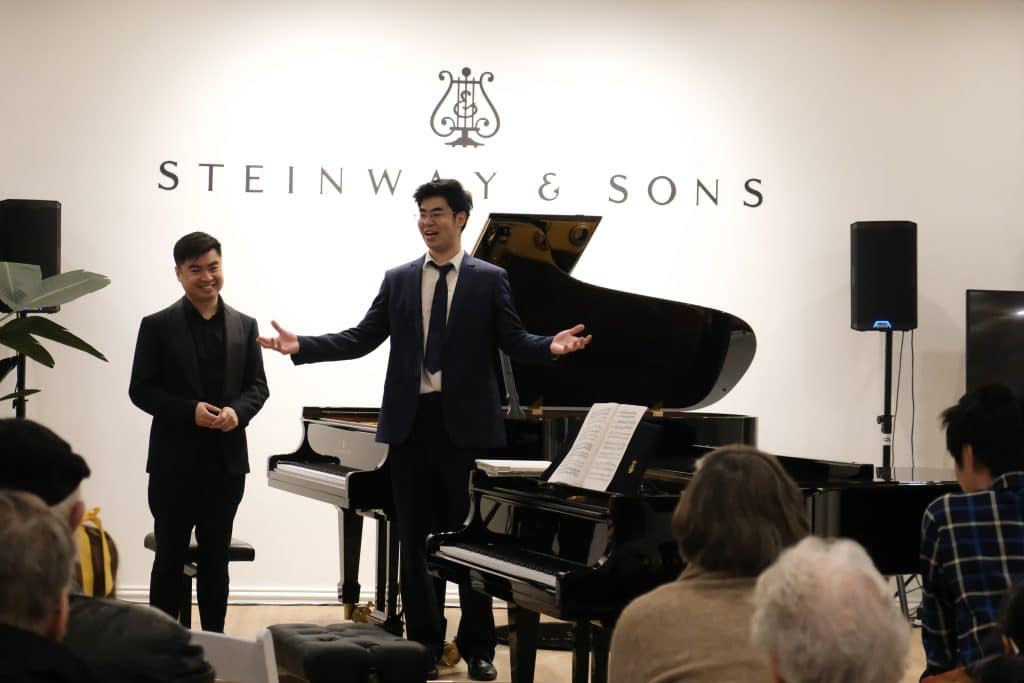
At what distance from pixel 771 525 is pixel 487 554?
171 centimetres

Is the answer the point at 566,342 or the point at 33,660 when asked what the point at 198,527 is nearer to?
the point at 566,342

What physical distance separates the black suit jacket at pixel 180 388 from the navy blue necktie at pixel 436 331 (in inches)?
26.4

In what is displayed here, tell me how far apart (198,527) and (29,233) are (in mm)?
2040

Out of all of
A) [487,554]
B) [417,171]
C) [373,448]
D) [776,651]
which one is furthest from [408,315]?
[776,651]

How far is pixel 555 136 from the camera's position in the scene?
6.66 meters

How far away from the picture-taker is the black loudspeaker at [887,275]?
6359mm

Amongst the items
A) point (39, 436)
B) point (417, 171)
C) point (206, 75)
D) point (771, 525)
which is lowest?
point (771, 525)

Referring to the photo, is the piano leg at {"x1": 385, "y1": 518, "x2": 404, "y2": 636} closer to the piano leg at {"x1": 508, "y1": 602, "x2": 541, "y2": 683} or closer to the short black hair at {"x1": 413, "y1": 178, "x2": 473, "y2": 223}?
the short black hair at {"x1": 413, "y1": 178, "x2": 473, "y2": 223}

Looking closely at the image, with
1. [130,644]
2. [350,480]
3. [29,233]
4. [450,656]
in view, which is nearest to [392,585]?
[450,656]

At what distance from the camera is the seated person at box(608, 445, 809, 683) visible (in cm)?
204

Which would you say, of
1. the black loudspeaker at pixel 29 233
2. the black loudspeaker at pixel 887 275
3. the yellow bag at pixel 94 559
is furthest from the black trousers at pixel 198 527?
the black loudspeaker at pixel 887 275

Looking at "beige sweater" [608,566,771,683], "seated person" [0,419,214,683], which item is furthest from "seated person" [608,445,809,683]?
"seated person" [0,419,214,683]

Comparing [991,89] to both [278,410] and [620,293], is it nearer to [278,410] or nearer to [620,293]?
[620,293]

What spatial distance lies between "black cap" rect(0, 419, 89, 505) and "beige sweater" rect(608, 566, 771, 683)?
901 millimetres
